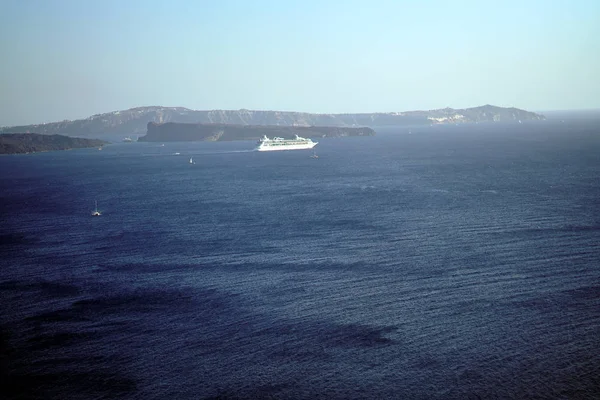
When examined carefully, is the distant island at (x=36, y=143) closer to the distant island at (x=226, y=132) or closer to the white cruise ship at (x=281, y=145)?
the distant island at (x=226, y=132)

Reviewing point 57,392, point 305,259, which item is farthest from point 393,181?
point 57,392

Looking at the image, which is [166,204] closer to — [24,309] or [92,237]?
[92,237]

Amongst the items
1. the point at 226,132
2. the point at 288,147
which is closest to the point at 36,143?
the point at 226,132

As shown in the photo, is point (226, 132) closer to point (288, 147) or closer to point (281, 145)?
point (281, 145)

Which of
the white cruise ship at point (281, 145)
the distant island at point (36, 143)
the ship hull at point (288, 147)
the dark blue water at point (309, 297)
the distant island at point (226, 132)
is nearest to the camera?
the dark blue water at point (309, 297)

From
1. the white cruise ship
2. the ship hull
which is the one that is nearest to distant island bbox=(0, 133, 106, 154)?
the white cruise ship

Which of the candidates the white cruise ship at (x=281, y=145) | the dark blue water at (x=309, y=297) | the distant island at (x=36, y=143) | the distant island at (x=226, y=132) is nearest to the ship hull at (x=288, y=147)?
the white cruise ship at (x=281, y=145)

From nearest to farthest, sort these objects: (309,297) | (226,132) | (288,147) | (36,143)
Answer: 1. (309,297)
2. (288,147)
3. (36,143)
4. (226,132)
